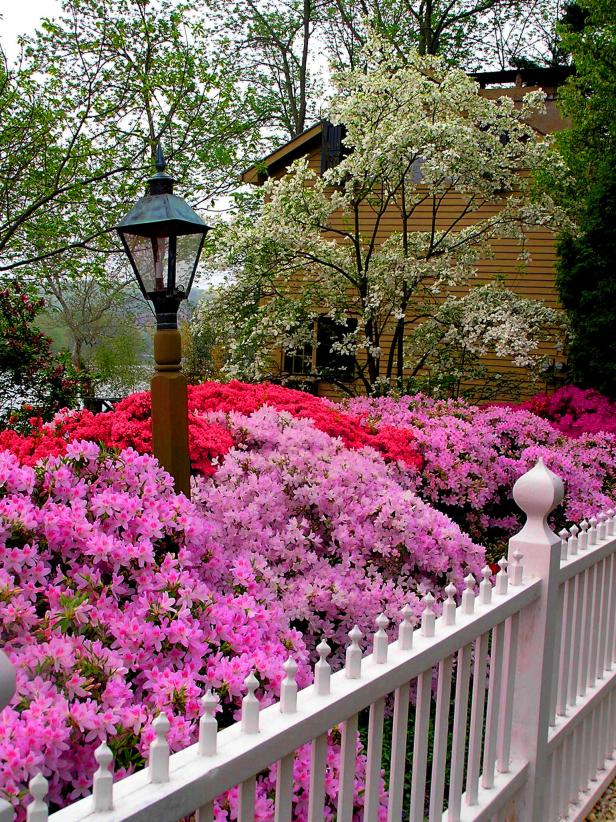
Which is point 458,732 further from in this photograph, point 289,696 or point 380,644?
point 289,696

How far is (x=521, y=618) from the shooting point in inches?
100

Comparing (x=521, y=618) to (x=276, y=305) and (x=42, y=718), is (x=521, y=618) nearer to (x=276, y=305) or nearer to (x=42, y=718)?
(x=42, y=718)

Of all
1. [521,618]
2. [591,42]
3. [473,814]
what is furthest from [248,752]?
[591,42]

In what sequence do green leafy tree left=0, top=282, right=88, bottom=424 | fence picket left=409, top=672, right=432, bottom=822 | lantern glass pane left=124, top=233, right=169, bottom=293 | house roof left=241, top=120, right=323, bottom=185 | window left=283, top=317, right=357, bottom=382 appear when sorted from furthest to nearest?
house roof left=241, top=120, right=323, bottom=185, window left=283, top=317, right=357, bottom=382, green leafy tree left=0, top=282, right=88, bottom=424, lantern glass pane left=124, top=233, right=169, bottom=293, fence picket left=409, top=672, right=432, bottom=822

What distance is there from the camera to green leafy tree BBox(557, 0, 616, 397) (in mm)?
9188

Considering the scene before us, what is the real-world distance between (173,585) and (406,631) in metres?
0.78

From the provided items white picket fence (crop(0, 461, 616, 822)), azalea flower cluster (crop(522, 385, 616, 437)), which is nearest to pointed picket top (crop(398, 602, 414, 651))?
white picket fence (crop(0, 461, 616, 822))

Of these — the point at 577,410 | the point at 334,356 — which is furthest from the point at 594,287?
the point at 334,356

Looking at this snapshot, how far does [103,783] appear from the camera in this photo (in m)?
1.06

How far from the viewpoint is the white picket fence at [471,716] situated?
1247 millimetres

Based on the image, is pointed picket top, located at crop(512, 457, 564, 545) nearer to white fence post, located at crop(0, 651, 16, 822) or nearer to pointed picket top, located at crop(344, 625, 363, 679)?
Result: pointed picket top, located at crop(344, 625, 363, 679)

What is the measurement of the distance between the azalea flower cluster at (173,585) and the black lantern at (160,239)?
3.01ft

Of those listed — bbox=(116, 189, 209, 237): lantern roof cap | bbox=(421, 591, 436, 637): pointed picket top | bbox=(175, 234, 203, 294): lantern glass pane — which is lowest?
bbox=(421, 591, 436, 637): pointed picket top

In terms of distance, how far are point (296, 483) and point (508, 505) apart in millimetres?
2636
